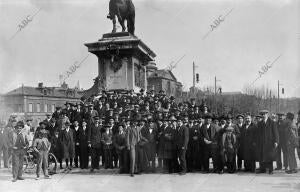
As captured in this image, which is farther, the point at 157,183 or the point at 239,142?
the point at 239,142

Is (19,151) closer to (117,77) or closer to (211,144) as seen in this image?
Result: (211,144)

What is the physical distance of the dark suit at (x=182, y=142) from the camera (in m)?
12.5

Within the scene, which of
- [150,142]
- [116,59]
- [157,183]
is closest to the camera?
[157,183]

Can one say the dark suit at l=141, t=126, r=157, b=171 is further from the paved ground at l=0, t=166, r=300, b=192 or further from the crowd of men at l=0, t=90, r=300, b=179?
the paved ground at l=0, t=166, r=300, b=192

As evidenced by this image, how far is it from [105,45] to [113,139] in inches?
238

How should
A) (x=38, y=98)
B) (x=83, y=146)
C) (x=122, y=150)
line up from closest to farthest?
(x=122, y=150) < (x=83, y=146) < (x=38, y=98)

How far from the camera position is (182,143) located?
41.2 ft

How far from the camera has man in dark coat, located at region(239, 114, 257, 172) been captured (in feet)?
41.0

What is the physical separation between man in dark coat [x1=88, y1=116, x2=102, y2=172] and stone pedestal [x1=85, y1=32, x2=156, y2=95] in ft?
15.1

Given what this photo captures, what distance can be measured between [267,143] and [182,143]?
263cm

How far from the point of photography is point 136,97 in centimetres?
1700

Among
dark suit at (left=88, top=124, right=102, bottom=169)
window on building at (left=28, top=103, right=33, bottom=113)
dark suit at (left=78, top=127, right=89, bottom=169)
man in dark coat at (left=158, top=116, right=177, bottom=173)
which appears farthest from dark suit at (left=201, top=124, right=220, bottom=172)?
window on building at (left=28, top=103, right=33, bottom=113)

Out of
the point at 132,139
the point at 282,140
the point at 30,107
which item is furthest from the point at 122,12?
the point at 30,107

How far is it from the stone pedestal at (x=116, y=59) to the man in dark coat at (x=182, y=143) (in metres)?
6.00
